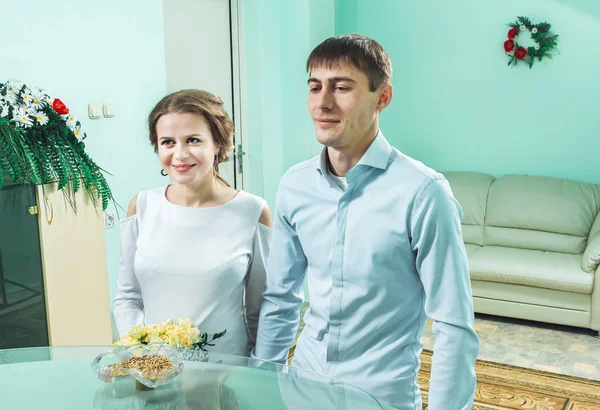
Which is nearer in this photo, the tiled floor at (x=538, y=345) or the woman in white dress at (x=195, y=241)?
the woman in white dress at (x=195, y=241)

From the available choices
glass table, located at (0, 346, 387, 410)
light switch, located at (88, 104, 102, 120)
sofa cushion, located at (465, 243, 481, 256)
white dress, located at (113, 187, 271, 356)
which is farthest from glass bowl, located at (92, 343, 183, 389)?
sofa cushion, located at (465, 243, 481, 256)

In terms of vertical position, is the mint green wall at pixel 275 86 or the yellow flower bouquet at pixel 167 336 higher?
the mint green wall at pixel 275 86

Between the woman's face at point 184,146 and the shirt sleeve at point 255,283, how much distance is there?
0.26 m

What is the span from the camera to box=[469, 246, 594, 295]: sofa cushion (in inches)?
Result: 178

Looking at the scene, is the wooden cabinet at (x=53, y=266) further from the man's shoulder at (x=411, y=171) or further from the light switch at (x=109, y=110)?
the man's shoulder at (x=411, y=171)

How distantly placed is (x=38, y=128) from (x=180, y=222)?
52.3 inches

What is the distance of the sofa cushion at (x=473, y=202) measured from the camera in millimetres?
5336

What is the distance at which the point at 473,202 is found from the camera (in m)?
5.38

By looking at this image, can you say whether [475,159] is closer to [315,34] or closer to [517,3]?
[517,3]

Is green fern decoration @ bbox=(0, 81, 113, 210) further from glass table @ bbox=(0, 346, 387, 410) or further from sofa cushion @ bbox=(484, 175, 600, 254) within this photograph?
sofa cushion @ bbox=(484, 175, 600, 254)

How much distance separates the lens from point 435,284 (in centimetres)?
152

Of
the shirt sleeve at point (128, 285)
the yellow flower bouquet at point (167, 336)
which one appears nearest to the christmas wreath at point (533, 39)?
the shirt sleeve at point (128, 285)

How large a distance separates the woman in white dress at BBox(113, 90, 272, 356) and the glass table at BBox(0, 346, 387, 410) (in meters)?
0.39

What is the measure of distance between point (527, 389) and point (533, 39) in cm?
296
